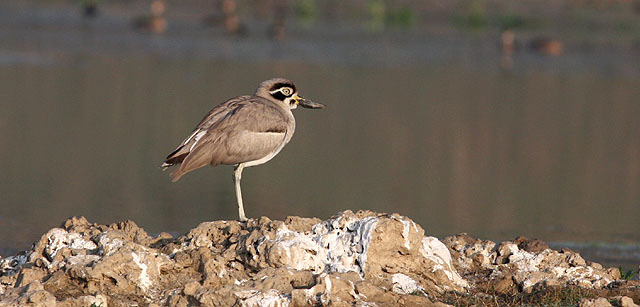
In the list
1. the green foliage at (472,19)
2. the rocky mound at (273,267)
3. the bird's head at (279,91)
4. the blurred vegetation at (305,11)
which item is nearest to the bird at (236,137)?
the bird's head at (279,91)

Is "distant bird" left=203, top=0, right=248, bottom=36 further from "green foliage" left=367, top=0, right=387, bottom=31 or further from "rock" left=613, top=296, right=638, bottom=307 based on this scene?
"rock" left=613, top=296, right=638, bottom=307

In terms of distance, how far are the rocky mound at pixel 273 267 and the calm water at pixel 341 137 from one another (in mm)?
2893

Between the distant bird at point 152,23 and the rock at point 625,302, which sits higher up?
the distant bird at point 152,23

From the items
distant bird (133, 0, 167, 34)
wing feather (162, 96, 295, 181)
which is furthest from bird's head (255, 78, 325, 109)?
distant bird (133, 0, 167, 34)

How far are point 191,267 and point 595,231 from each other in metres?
5.63

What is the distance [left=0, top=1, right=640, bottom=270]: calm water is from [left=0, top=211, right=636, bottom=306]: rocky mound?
2.89 metres

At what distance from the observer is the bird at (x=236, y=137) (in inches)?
371

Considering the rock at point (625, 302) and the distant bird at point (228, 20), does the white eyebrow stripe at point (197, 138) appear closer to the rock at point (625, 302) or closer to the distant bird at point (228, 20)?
the rock at point (625, 302)

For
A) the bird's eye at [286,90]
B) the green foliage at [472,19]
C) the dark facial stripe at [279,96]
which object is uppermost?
the bird's eye at [286,90]

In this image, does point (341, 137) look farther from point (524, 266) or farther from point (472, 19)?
point (472, 19)

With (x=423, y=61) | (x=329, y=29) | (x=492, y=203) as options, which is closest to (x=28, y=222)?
(x=492, y=203)

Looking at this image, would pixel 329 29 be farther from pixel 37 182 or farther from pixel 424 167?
pixel 37 182

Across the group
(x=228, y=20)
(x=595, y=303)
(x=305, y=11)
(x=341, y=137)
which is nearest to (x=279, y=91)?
(x=595, y=303)

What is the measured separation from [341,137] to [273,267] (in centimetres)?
1063
